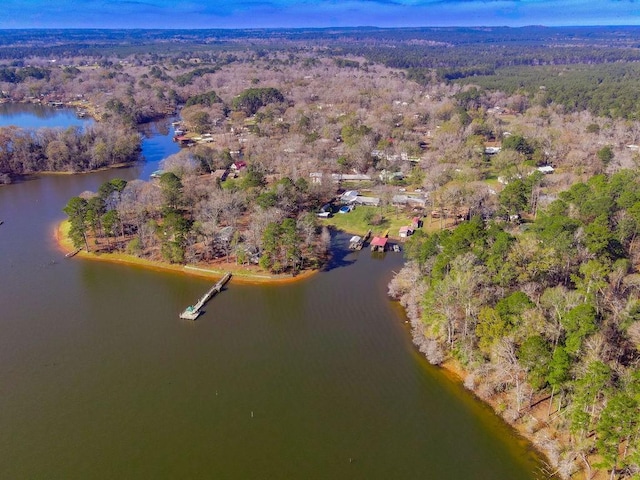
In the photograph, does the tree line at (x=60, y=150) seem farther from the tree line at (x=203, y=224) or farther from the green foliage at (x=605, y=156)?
the green foliage at (x=605, y=156)

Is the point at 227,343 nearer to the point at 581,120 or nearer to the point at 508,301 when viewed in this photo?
the point at 508,301

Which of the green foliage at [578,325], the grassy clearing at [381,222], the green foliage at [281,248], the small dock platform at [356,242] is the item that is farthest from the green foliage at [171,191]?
the green foliage at [578,325]

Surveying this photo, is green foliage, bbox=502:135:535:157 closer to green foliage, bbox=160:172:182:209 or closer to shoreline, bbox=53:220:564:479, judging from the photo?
shoreline, bbox=53:220:564:479

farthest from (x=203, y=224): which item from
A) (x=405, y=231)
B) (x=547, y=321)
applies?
(x=547, y=321)

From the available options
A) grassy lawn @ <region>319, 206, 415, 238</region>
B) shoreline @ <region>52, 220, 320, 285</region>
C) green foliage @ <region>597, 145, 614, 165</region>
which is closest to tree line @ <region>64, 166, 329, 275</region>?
A: shoreline @ <region>52, 220, 320, 285</region>

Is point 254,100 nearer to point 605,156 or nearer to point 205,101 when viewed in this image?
point 205,101

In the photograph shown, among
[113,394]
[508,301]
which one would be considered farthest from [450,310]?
[113,394]
